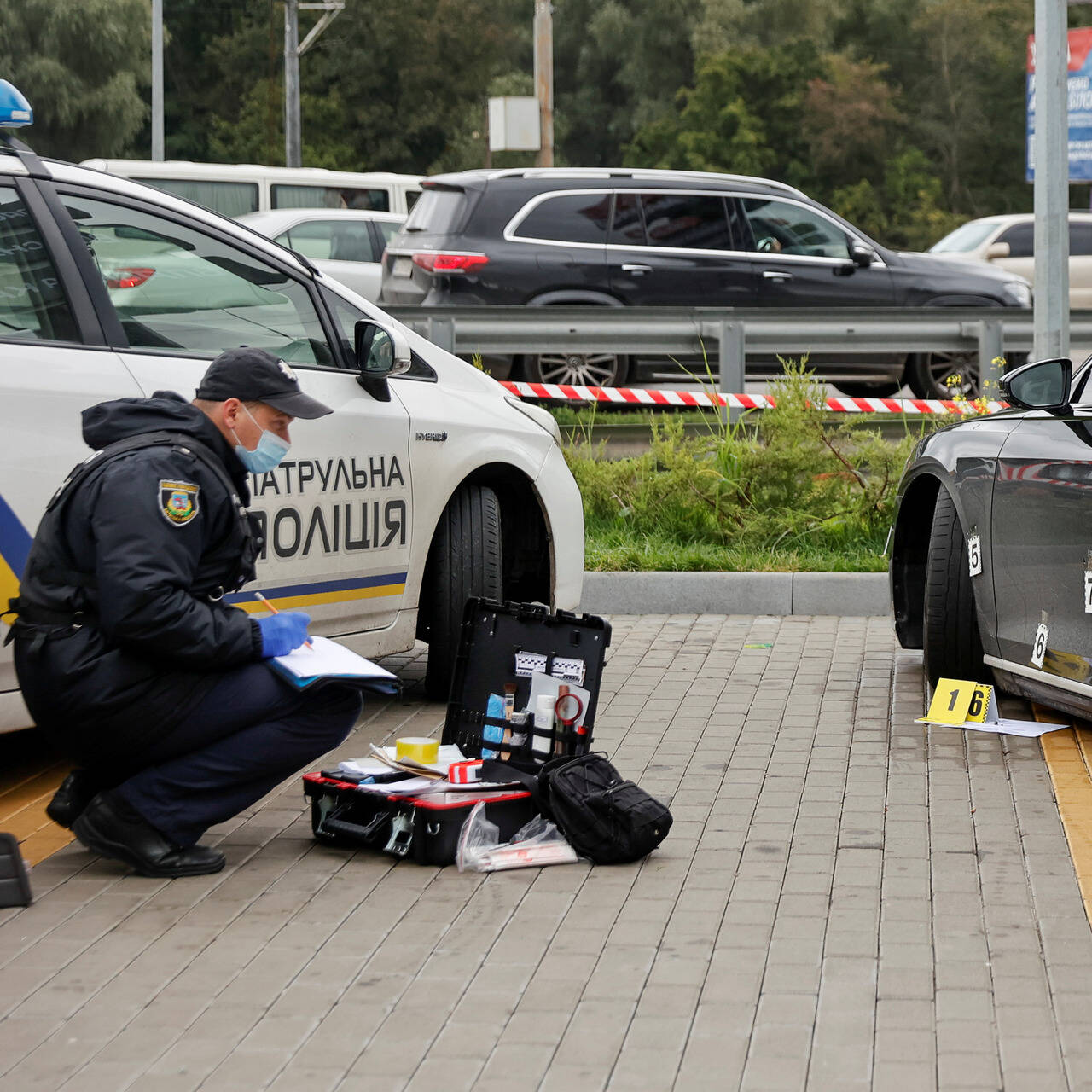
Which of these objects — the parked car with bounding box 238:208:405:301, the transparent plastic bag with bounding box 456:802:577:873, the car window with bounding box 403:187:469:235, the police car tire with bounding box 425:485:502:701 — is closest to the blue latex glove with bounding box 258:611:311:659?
the transparent plastic bag with bounding box 456:802:577:873

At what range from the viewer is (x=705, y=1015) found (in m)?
3.58

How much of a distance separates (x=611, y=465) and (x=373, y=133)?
42714 mm

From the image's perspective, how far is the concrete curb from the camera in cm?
856

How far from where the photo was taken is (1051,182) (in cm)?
992

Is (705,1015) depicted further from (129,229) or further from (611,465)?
(611,465)

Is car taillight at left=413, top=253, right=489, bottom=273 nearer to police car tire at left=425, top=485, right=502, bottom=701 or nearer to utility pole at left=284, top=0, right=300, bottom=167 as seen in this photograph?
police car tire at left=425, top=485, right=502, bottom=701

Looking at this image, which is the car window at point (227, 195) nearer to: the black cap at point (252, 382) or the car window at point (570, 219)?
the car window at point (570, 219)

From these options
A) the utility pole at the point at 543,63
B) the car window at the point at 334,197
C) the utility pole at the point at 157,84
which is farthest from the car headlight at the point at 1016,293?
the utility pole at the point at 157,84

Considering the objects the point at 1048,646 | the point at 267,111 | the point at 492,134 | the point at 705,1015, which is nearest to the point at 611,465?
the point at 1048,646

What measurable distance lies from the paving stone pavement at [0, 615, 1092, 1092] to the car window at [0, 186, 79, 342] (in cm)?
151

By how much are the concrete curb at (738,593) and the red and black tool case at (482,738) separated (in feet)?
11.0

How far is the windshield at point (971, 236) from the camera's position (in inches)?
873

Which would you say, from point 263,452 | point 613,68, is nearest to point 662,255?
point 263,452

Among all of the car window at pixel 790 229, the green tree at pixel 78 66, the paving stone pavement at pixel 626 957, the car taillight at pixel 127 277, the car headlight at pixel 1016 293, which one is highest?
the green tree at pixel 78 66
